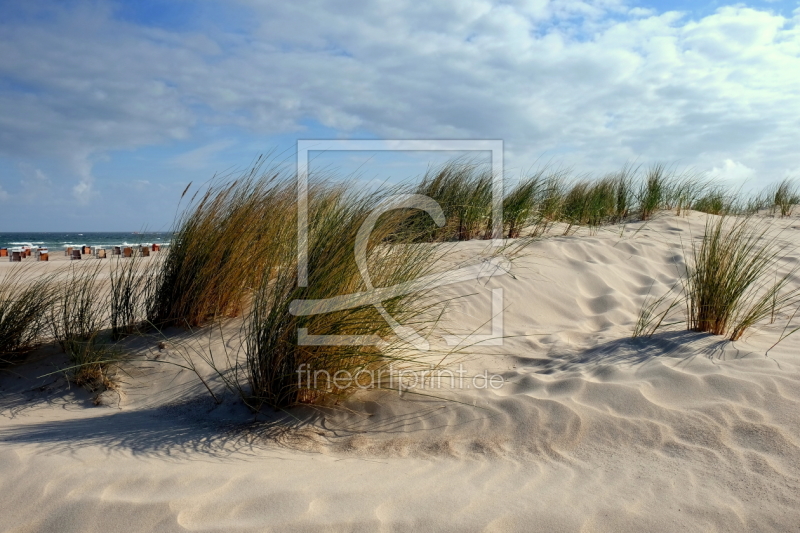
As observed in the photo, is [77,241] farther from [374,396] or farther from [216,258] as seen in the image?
[374,396]

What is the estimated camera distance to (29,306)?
3670mm

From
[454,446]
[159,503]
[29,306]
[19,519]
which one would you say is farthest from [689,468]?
[29,306]

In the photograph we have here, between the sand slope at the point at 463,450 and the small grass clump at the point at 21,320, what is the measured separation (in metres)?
0.19

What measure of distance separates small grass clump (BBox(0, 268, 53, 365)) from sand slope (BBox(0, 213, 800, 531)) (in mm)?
190

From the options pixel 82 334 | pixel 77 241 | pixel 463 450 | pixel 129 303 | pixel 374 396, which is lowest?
pixel 463 450

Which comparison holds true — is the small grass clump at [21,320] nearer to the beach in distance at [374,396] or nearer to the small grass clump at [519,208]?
Result: the beach in distance at [374,396]

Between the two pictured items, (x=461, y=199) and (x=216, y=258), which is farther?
(x=461, y=199)

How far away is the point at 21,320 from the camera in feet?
11.8

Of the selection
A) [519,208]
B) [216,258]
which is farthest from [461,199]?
[216,258]

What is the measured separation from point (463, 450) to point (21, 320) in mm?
2921

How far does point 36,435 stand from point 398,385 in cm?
169

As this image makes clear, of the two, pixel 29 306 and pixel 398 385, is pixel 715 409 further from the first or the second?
pixel 29 306

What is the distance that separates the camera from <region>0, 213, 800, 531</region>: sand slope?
190 centimetres

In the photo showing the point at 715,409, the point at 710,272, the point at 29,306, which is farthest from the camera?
the point at 29,306
